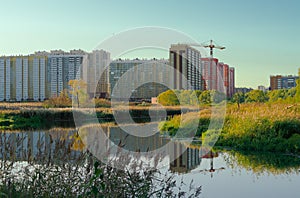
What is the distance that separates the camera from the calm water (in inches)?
189

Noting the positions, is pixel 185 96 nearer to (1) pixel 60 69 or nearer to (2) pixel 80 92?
(2) pixel 80 92

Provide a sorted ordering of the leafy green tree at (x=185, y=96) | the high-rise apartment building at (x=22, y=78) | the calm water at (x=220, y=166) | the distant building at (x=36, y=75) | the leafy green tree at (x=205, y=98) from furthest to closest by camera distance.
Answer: the high-rise apartment building at (x=22, y=78) → the distant building at (x=36, y=75) → the leafy green tree at (x=205, y=98) → the leafy green tree at (x=185, y=96) → the calm water at (x=220, y=166)

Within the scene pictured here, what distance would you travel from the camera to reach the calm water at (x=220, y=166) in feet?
15.8

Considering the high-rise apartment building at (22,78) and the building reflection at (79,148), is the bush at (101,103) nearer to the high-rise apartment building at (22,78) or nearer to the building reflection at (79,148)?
the building reflection at (79,148)

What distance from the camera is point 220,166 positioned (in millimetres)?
8133

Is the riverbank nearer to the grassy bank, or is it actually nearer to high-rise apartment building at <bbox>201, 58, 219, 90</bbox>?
high-rise apartment building at <bbox>201, 58, 219, 90</bbox>

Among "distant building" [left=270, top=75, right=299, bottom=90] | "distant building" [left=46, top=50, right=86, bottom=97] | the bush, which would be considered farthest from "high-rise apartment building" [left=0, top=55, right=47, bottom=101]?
"distant building" [left=270, top=75, right=299, bottom=90]

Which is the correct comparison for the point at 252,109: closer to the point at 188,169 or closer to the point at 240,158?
the point at 240,158

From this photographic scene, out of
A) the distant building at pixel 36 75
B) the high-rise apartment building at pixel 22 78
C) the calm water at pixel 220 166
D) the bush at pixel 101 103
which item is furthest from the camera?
the high-rise apartment building at pixel 22 78

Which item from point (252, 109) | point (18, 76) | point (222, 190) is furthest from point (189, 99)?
point (18, 76)

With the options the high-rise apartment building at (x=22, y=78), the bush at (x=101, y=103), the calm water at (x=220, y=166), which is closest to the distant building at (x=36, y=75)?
the high-rise apartment building at (x=22, y=78)

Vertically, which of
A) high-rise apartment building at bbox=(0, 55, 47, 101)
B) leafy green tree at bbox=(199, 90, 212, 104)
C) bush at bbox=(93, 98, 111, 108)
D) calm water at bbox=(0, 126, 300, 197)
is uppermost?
high-rise apartment building at bbox=(0, 55, 47, 101)

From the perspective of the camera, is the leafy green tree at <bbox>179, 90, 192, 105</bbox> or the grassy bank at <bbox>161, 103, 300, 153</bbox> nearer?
the grassy bank at <bbox>161, 103, 300, 153</bbox>

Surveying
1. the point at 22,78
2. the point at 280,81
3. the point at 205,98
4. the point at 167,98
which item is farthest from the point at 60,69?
the point at 167,98
